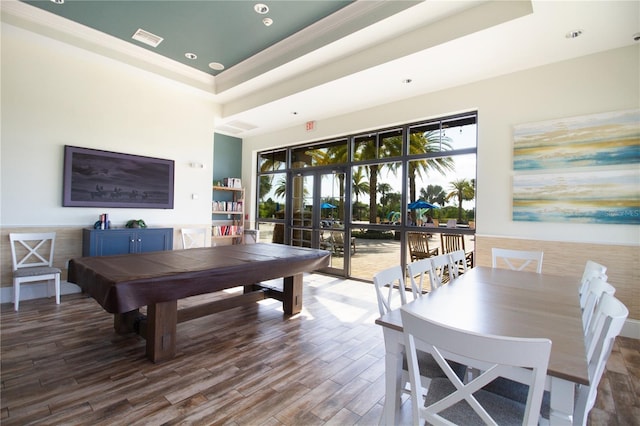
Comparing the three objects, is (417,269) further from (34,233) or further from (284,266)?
(34,233)

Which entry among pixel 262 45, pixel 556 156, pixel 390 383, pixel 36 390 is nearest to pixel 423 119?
pixel 556 156

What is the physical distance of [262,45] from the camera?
4.58 meters

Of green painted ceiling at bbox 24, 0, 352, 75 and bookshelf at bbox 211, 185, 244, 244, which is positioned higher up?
green painted ceiling at bbox 24, 0, 352, 75

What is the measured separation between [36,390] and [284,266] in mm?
2102

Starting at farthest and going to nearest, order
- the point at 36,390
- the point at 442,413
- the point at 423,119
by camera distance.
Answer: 1. the point at 423,119
2. the point at 36,390
3. the point at 442,413

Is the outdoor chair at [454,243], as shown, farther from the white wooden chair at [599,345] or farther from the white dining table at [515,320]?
the white wooden chair at [599,345]

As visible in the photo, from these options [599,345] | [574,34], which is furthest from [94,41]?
[599,345]

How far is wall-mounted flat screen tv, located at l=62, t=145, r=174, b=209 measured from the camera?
15.1 ft

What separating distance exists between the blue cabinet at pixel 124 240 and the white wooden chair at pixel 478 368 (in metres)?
4.88

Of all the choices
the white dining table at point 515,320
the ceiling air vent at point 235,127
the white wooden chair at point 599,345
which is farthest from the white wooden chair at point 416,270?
the ceiling air vent at point 235,127

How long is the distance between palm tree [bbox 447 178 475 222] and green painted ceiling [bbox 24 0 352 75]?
3004mm

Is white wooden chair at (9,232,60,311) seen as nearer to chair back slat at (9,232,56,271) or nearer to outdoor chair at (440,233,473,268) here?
chair back slat at (9,232,56,271)

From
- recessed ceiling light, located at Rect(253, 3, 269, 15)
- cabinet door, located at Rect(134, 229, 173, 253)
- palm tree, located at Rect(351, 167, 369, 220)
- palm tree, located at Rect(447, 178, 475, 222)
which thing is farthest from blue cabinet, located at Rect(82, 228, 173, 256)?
palm tree, located at Rect(447, 178, 475, 222)

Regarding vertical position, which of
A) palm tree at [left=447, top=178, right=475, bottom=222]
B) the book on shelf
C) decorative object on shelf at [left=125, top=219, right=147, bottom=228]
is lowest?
decorative object on shelf at [left=125, top=219, right=147, bottom=228]
